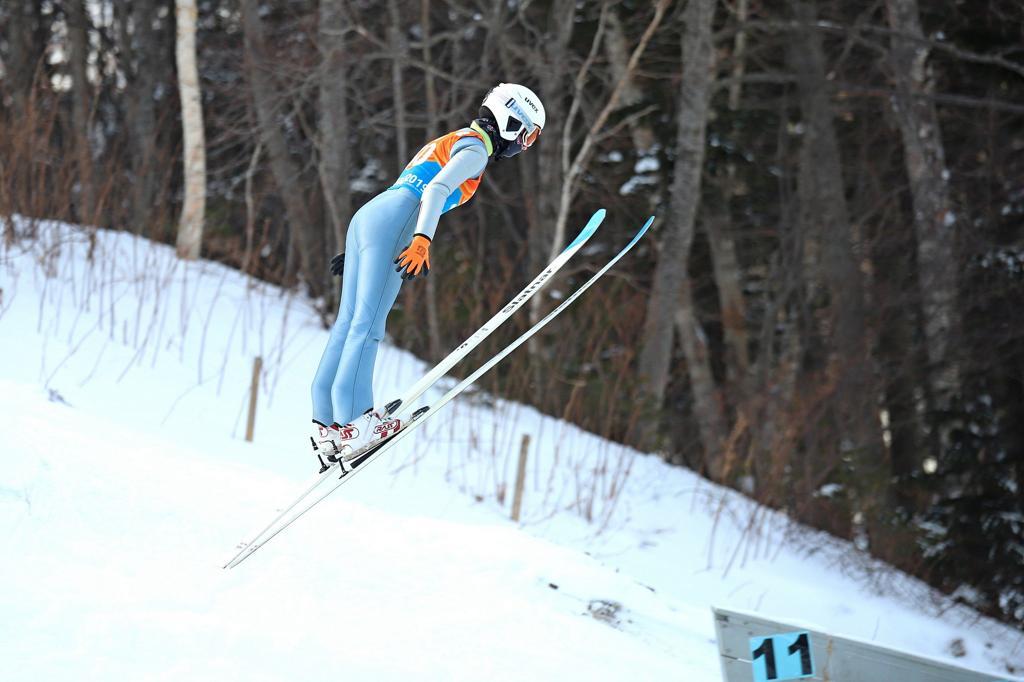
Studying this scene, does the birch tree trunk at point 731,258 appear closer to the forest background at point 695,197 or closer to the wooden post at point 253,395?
the forest background at point 695,197

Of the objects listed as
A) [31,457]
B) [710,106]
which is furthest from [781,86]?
[31,457]

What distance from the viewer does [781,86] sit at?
45.7 ft

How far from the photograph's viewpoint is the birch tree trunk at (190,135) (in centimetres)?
950

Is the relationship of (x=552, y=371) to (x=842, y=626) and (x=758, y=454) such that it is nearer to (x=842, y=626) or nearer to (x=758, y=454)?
(x=758, y=454)

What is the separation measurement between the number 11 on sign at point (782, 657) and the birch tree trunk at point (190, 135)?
721cm

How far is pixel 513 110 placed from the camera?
161 inches

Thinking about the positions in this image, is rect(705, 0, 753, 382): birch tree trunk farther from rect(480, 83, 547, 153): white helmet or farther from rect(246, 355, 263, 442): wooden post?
rect(480, 83, 547, 153): white helmet

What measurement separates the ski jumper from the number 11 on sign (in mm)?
1582

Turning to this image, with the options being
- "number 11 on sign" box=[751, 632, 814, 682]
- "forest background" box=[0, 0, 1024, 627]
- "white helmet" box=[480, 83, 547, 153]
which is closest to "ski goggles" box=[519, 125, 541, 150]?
"white helmet" box=[480, 83, 547, 153]

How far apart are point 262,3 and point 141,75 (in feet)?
10.2

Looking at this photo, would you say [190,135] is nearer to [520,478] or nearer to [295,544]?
[520,478]

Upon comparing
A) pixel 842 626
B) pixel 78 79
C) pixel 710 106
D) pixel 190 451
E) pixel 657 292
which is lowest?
pixel 842 626

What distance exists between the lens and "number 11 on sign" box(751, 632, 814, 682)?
3.40 meters

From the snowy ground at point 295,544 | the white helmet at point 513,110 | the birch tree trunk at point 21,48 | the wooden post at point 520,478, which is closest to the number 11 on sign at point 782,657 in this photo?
the snowy ground at point 295,544
